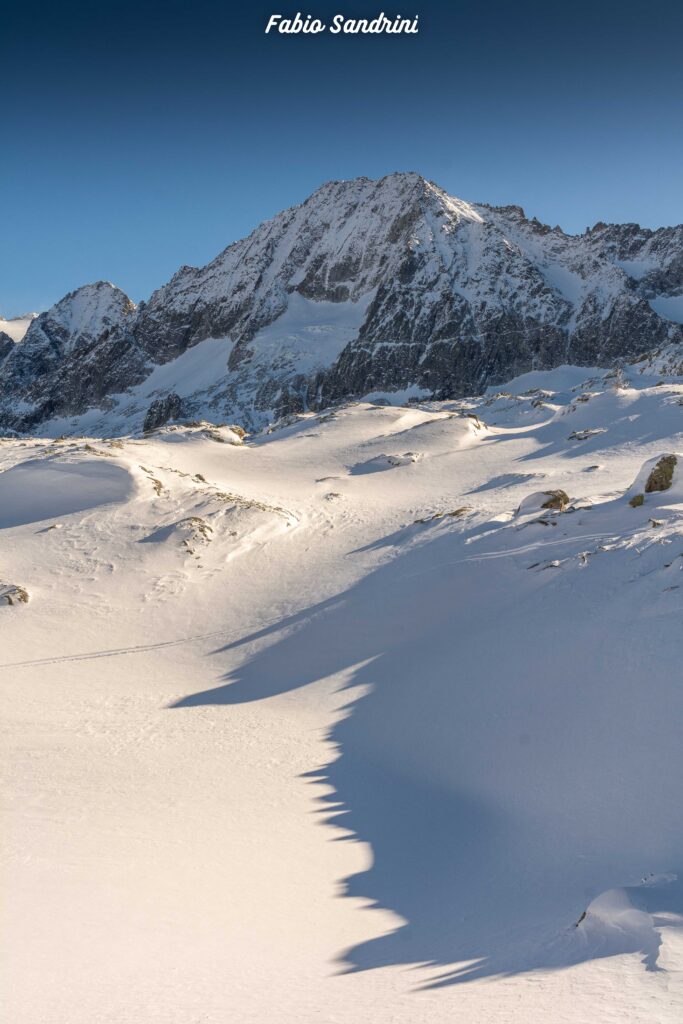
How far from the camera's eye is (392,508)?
30.0 metres

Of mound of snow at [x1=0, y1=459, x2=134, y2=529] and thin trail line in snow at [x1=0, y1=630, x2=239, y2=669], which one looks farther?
mound of snow at [x1=0, y1=459, x2=134, y2=529]

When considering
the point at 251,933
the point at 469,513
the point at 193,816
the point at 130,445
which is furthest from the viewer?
the point at 130,445

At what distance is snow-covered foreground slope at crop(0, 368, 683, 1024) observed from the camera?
7145 mm

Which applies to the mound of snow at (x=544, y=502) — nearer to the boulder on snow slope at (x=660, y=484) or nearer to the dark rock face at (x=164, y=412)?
the boulder on snow slope at (x=660, y=484)

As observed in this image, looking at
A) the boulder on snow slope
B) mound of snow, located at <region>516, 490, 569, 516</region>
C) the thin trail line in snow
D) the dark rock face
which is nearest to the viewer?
the thin trail line in snow

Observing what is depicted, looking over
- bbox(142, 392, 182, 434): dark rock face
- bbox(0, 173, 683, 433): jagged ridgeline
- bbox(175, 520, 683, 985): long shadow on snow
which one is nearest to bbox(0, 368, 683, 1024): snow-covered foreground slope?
bbox(175, 520, 683, 985): long shadow on snow

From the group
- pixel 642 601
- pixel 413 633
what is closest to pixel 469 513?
pixel 413 633

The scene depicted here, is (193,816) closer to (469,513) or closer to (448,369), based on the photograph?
(469,513)

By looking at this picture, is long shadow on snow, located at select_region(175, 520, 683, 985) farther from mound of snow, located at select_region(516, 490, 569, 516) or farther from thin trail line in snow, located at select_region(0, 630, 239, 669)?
mound of snow, located at select_region(516, 490, 569, 516)

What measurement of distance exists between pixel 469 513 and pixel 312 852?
54.8 feet

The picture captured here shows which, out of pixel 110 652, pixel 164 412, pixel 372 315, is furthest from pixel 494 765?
pixel 372 315

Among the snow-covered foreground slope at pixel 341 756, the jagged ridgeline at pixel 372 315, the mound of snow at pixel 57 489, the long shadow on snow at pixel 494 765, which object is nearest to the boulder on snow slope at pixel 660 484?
the snow-covered foreground slope at pixel 341 756

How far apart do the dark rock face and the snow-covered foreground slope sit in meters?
115

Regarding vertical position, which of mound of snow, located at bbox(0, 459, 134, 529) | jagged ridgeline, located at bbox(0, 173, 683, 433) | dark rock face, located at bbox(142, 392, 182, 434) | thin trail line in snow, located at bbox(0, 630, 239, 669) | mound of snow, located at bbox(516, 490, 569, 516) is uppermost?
jagged ridgeline, located at bbox(0, 173, 683, 433)
